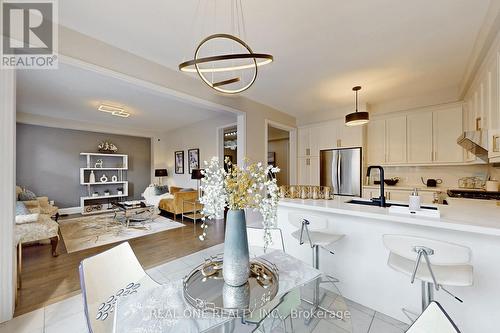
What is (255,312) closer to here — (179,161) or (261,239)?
(261,239)

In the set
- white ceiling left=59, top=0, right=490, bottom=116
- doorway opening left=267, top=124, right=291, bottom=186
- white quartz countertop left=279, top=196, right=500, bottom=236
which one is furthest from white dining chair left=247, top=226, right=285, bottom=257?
doorway opening left=267, top=124, right=291, bottom=186

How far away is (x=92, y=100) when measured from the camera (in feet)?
14.3

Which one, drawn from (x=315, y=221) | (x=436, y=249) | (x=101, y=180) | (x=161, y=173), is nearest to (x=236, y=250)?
(x=315, y=221)

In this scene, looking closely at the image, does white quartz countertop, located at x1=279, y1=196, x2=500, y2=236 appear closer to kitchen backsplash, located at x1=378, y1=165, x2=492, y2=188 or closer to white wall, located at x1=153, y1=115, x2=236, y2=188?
kitchen backsplash, located at x1=378, y1=165, x2=492, y2=188

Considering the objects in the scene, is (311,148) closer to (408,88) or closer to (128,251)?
(408,88)

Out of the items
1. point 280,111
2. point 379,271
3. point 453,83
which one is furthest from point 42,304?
point 453,83

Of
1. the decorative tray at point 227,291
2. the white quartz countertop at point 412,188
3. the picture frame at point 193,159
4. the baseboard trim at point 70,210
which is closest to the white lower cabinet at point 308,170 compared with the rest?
the white quartz countertop at point 412,188

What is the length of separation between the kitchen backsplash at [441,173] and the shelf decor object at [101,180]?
751cm

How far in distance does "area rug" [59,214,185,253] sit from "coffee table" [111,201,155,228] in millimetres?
130

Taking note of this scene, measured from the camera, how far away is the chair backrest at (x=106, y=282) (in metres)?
1.06

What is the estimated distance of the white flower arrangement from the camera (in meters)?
1.09

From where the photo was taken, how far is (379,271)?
6.26ft

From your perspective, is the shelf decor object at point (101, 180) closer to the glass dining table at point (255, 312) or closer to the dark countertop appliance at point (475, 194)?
the glass dining table at point (255, 312)

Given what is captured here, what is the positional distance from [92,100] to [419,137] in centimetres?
677
